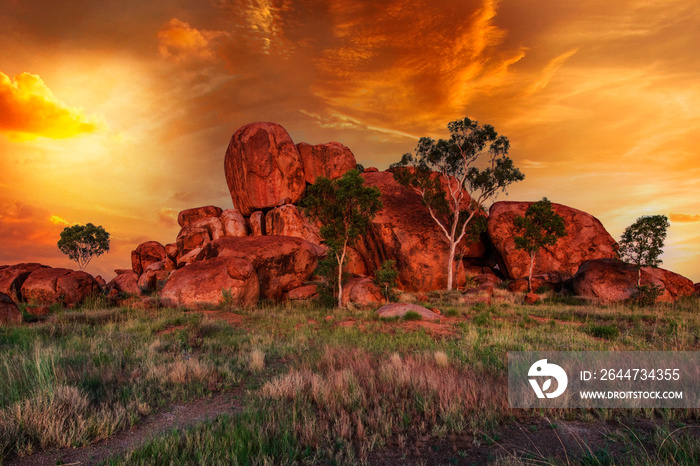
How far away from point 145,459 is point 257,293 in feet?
63.1

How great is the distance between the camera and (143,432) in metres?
5.07

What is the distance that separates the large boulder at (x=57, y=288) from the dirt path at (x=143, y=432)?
Result: 20873 millimetres

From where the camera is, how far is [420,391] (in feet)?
19.5

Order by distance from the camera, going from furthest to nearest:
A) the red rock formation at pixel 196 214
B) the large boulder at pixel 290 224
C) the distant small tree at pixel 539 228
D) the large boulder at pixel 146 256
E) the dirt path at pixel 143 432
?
the red rock formation at pixel 196 214 < the large boulder at pixel 146 256 < the large boulder at pixel 290 224 < the distant small tree at pixel 539 228 < the dirt path at pixel 143 432

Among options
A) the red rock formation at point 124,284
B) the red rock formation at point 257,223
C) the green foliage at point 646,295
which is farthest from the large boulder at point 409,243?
the red rock formation at point 124,284

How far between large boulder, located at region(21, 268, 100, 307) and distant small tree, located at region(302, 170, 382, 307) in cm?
1552

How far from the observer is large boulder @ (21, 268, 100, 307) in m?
22.3

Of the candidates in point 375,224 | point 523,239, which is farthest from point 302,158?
point 523,239

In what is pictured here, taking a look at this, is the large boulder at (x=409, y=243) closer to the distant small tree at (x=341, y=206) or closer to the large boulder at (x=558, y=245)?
the large boulder at (x=558, y=245)

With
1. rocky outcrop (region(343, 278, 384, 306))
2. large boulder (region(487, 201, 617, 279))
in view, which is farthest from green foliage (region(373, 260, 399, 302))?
large boulder (region(487, 201, 617, 279))

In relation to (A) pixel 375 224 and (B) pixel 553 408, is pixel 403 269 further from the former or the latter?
(B) pixel 553 408

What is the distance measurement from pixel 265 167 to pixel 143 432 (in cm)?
4602

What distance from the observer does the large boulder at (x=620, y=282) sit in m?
24.0

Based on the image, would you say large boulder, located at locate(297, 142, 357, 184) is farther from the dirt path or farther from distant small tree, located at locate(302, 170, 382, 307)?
the dirt path
